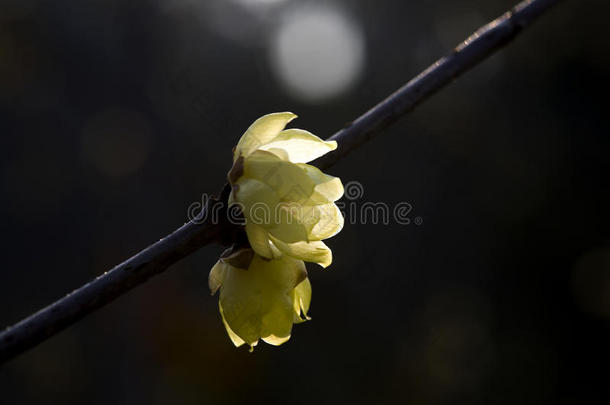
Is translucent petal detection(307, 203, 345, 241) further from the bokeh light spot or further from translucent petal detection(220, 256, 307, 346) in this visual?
the bokeh light spot

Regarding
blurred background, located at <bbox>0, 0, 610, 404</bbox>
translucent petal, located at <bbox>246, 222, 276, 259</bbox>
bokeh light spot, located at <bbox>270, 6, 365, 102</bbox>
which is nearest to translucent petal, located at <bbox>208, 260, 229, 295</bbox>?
translucent petal, located at <bbox>246, 222, 276, 259</bbox>

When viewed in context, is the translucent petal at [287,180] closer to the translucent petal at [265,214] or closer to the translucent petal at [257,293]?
the translucent petal at [265,214]

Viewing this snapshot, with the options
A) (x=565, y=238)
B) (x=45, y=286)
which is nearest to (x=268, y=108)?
(x=45, y=286)

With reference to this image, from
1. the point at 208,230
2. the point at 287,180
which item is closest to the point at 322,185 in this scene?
the point at 287,180

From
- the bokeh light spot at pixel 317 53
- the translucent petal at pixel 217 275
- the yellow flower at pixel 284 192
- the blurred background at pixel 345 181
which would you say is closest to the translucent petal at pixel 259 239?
the yellow flower at pixel 284 192

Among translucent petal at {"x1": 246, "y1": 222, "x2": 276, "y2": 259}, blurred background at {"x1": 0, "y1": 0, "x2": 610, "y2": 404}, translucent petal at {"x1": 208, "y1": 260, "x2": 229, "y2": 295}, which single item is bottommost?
translucent petal at {"x1": 246, "y1": 222, "x2": 276, "y2": 259}

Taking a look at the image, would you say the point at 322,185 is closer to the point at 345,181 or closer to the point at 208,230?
the point at 208,230
